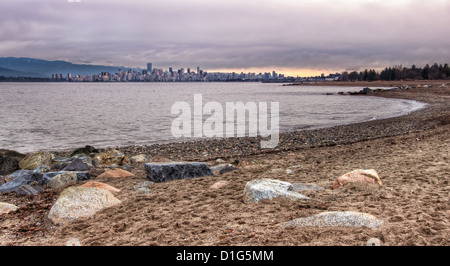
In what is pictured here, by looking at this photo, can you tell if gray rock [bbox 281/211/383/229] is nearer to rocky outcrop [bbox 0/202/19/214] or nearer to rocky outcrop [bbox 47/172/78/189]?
rocky outcrop [bbox 0/202/19/214]

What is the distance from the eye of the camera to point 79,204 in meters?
6.51

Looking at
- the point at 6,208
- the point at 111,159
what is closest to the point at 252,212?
the point at 6,208

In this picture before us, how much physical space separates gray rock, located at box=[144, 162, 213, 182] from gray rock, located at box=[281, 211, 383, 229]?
465 centimetres

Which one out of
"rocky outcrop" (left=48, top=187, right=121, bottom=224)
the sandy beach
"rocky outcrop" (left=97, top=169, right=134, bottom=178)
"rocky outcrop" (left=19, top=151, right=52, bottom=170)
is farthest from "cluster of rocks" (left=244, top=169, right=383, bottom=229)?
"rocky outcrop" (left=19, top=151, right=52, bottom=170)

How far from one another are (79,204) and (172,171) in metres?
3.18

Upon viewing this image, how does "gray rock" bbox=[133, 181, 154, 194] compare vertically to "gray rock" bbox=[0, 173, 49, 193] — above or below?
above

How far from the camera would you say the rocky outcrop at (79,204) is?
6223mm

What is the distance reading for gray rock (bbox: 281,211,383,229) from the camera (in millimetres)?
4949

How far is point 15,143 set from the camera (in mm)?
21109

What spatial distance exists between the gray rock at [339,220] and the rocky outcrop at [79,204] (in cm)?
366

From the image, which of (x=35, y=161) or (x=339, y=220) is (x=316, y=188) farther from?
(x=35, y=161)

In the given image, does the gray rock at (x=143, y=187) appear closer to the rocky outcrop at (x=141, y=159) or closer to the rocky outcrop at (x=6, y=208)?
the rocky outcrop at (x=6, y=208)

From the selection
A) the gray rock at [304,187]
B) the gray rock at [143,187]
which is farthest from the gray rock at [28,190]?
the gray rock at [304,187]
